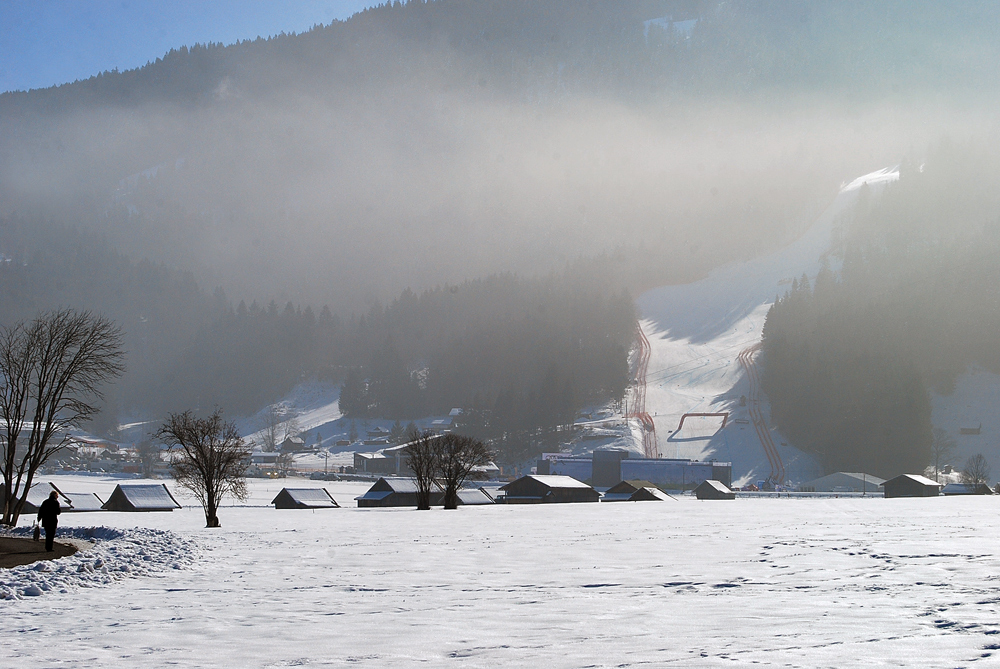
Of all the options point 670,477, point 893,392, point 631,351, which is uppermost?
point 631,351

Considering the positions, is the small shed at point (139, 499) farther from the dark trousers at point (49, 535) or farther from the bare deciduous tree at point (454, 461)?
the dark trousers at point (49, 535)

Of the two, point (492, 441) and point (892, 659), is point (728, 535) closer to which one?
point (892, 659)

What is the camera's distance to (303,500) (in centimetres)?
7419

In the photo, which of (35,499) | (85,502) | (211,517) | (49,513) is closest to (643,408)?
(85,502)

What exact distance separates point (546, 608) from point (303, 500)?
2477 inches

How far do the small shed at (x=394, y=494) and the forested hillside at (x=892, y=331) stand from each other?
6981cm

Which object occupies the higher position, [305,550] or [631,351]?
[631,351]

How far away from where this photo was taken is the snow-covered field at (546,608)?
430 inches

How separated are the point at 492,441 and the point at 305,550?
11872 centimetres

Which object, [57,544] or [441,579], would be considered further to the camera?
[57,544]

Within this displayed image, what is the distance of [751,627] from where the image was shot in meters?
12.3

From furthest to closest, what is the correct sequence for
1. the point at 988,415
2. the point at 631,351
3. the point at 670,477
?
1. the point at 631,351
2. the point at 988,415
3. the point at 670,477

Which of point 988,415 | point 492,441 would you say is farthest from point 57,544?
point 988,415

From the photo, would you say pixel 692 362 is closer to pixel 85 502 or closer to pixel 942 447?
pixel 942 447
